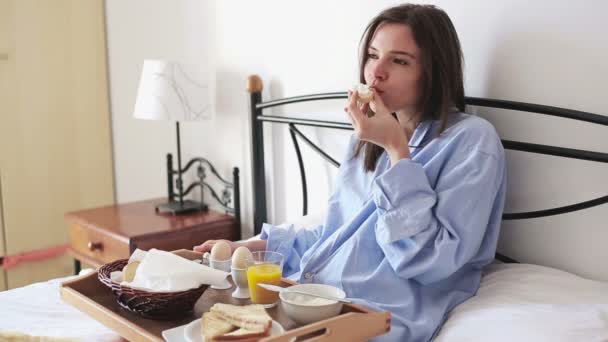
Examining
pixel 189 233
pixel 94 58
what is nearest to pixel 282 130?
pixel 189 233

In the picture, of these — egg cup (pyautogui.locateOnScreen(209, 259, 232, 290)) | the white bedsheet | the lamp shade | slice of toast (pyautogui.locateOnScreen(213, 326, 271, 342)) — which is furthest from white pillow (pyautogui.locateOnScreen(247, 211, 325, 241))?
slice of toast (pyautogui.locateOnScreen(213, 326, 271, 342))

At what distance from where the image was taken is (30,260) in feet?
9.33

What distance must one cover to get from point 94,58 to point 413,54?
195 cm

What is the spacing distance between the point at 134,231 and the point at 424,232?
3.91 ft

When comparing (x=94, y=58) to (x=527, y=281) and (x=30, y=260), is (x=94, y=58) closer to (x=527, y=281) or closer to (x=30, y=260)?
(x=30, y=260)

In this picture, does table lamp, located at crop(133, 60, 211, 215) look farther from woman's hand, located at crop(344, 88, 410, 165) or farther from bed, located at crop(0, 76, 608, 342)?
woman's hand, located at crop(344, 88, 410, 165)

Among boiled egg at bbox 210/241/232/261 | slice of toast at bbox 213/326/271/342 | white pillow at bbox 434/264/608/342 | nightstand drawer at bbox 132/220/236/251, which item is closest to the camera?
slice of toast at bbox 213/326/271/342

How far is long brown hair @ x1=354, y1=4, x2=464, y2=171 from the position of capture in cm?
139

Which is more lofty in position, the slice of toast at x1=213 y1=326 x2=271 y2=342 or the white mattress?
the slice of toast at x1=213 y1=326 x2=271 y2=342

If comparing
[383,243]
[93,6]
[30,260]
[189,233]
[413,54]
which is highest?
[93,6]

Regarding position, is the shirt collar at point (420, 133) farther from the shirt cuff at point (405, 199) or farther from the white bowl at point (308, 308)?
the white bowl at point (308, 308)

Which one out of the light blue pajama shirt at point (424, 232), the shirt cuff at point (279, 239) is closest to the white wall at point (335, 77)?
the light blue pajama shirt at point (424, 232)

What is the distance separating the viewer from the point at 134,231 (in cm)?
214

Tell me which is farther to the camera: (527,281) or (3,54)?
(3,54)
